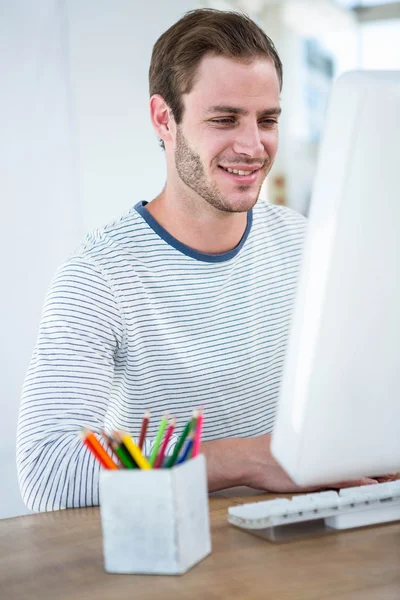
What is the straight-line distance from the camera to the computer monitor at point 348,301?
0.69 meters

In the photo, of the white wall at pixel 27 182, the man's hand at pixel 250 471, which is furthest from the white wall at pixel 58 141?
the man's hand at pixel 250 471

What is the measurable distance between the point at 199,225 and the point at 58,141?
1.27 metres

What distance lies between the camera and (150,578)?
75 cm

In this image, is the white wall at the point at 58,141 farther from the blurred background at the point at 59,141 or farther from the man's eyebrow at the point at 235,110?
the man's eyebrow at the point at 235,110

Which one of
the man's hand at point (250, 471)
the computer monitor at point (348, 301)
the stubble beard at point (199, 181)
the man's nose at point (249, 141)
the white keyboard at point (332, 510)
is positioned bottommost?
the man's hand at point (250, 471)

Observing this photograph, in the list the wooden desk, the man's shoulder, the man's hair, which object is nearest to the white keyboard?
the wooden desk

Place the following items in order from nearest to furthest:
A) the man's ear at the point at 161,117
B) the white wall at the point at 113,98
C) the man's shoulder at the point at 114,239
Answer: the man's shoulder at the point at 114,239 → the man's ear at the point at 161,117 → the white wall at the point at 113,98

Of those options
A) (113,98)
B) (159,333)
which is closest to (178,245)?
(159,333)

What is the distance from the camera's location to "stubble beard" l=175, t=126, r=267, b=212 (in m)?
1.52

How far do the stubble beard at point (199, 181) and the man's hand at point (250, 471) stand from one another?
1.77 ft

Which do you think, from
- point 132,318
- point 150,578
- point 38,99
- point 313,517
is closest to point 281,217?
point 132,318

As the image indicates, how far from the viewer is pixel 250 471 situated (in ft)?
3.57

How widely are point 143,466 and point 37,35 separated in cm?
214

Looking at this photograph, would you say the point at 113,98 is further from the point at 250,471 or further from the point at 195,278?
the point at 250,471
